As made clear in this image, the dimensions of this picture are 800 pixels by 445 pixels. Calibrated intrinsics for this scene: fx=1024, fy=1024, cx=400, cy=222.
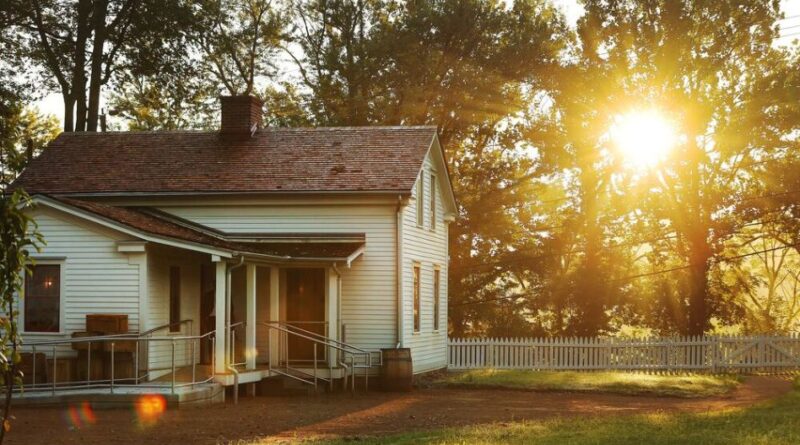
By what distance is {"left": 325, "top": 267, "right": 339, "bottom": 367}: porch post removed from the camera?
909 inches

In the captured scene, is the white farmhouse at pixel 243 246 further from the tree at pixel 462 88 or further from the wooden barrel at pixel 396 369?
the tree at pixel 462 88

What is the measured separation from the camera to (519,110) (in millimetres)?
41500

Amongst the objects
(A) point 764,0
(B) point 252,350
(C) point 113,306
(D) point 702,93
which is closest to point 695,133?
(D) point 702,93

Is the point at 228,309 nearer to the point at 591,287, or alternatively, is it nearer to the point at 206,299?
the point at 206,299

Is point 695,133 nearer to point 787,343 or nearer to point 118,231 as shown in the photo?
point 787,343

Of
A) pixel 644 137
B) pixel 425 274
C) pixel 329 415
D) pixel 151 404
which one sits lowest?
pixel 329 415

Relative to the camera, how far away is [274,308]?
23.0 meters

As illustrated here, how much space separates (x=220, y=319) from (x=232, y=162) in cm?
717

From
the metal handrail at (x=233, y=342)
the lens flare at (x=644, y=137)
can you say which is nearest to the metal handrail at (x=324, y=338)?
the metal handrail at (x=233, y=342)

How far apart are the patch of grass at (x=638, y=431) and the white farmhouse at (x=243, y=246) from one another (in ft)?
23.1

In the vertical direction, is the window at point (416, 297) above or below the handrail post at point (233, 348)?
above

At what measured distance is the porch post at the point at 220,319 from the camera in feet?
65.2

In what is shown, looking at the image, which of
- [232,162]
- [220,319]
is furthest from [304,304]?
[220,319]

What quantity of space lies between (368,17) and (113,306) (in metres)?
24.5
